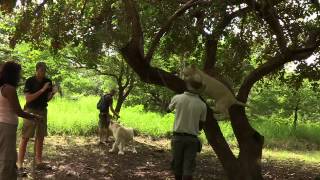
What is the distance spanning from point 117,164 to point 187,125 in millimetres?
4494

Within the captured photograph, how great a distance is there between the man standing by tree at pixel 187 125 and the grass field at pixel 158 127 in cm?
973

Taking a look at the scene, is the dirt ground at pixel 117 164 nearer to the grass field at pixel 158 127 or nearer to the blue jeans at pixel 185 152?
the grass field at pixel 158 127

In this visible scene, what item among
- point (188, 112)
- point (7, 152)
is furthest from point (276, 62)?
point (7, 152)

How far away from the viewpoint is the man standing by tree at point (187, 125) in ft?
A: 19.9

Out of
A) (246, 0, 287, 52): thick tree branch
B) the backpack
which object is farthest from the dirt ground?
(246, 0, 287, 52): thick tree branch

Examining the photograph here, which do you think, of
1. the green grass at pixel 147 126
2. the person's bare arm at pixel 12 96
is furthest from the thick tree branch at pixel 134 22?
the green grass at pixel 147 126

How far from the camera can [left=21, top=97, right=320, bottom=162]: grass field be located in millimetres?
16109

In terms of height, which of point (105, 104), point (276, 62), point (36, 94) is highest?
point (276, 62)

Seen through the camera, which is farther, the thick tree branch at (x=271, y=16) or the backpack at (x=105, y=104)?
the backpack at (x=105, y=104)

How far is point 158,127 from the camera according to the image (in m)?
18.3

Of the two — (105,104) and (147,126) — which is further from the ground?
(105,104)

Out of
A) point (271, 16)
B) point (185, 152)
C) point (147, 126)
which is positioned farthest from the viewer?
point (147, 126)

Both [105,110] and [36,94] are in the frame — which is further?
[105,110]

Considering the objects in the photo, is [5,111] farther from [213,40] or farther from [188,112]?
[213,40]
